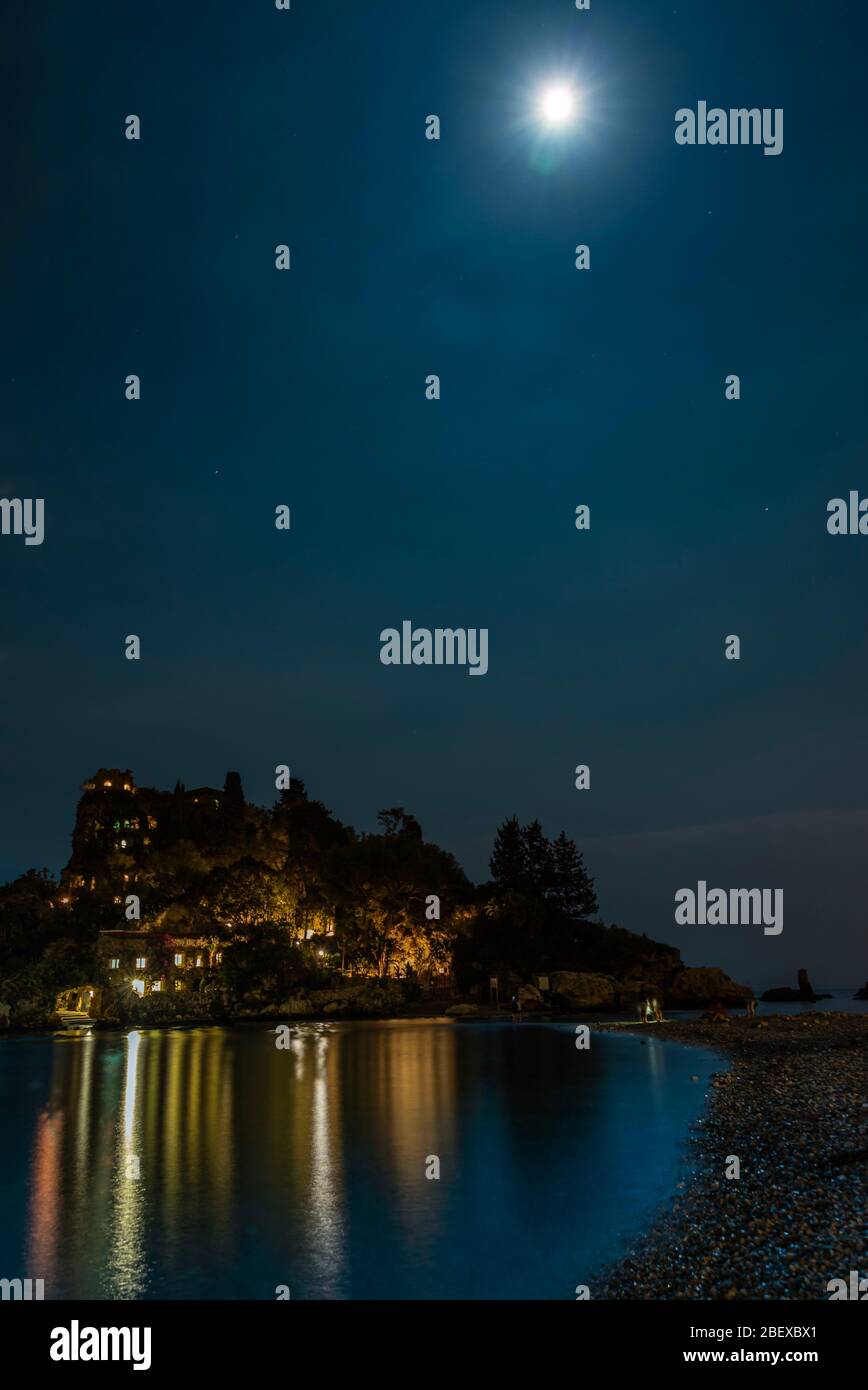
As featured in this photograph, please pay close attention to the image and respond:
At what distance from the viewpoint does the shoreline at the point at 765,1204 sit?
1277 cm

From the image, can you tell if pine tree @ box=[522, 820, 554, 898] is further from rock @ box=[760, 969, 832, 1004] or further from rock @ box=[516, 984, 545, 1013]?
rock @ box=[760, 969, 832, 1004]

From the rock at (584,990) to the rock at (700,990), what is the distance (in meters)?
7.77

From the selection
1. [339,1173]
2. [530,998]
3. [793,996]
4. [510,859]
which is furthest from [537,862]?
[339,1173]

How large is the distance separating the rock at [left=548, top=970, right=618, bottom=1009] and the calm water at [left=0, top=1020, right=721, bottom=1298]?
38991 mm

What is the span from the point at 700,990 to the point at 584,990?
46.4 ft

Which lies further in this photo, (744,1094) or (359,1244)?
(744,1094)

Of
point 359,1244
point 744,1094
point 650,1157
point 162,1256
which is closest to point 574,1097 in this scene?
point 744,1094

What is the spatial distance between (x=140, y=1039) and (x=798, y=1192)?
6153cm

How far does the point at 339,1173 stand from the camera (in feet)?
78.7

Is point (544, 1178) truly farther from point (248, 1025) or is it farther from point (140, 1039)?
point (248, 1025)

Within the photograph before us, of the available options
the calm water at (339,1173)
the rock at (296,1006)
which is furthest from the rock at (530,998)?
the calm water at (339,1173)

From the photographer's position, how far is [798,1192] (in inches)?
658

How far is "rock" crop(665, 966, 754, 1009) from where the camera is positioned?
90.8 meters

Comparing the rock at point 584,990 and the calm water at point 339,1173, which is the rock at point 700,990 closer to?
the rock at point 584,990
